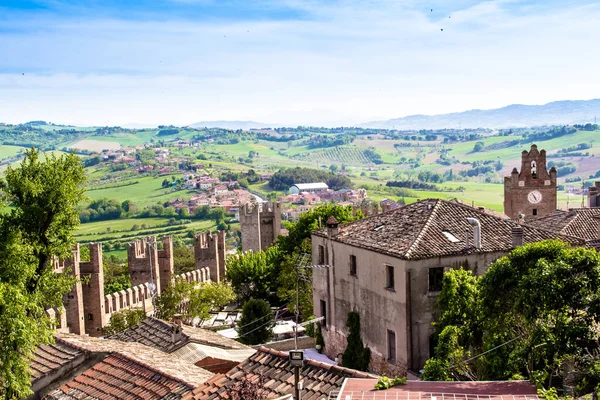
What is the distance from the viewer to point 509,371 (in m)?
16.8

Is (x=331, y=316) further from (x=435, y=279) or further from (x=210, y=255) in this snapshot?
(x=210, y=255)

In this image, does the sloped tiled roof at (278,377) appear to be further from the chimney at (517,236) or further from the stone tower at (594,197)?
the stone tower at (594,197)

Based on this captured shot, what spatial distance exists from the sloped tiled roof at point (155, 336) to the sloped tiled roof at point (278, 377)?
5.07 meters

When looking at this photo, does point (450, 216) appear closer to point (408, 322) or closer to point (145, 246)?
point (408, 322)

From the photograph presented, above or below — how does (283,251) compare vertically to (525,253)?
below

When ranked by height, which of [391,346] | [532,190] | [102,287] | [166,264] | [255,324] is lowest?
[255,324]

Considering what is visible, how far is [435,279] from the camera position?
23.0 metres

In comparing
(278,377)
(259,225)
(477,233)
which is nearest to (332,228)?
(477,233)

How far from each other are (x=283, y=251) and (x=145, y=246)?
28.9 feet

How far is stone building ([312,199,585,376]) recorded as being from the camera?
75.2ft

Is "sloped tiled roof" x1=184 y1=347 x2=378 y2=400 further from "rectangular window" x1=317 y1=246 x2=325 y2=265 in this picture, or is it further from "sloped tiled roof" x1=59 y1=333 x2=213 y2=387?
"rectangular window" x1=317 y1=246 x2=325 y2=265

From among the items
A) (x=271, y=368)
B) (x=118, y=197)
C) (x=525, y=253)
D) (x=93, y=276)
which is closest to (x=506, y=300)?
(x=525, y=253)

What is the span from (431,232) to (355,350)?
470cm

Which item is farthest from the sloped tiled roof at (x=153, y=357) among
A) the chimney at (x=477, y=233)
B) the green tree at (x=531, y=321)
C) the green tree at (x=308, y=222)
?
the green tree at (x=308, y=222)
